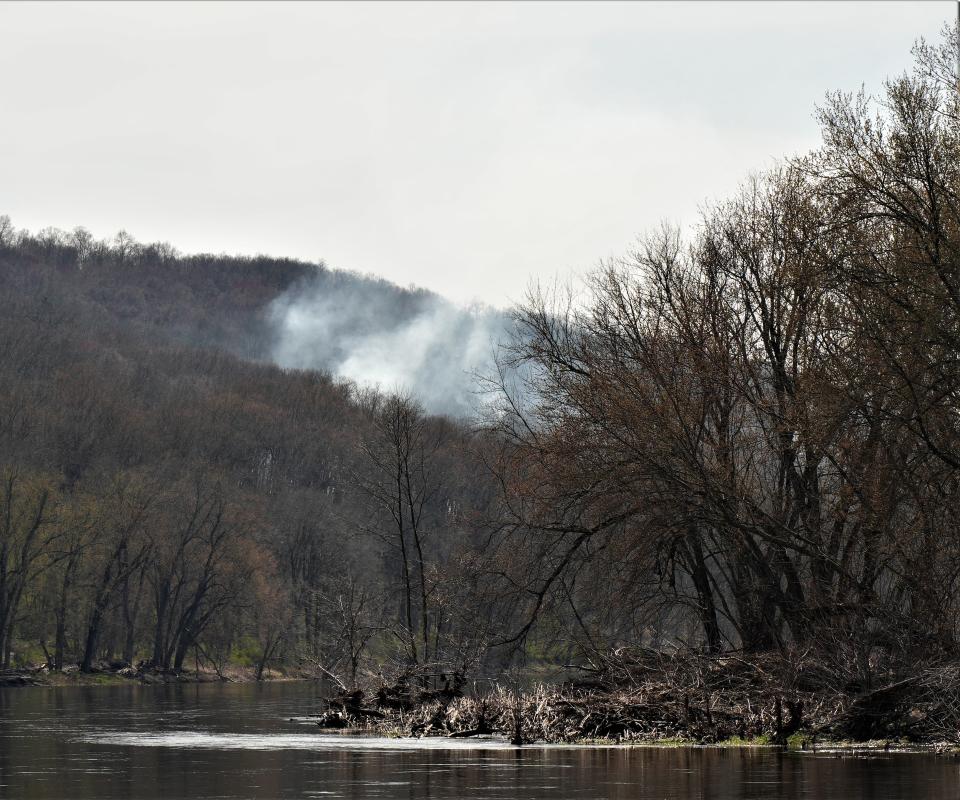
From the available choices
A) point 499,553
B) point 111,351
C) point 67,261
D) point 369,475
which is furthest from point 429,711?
point 67,261

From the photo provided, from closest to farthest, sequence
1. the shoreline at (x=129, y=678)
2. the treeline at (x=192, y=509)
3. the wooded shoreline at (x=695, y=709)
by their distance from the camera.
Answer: the wooded shoreline at (x=695, y=709), the shoreline at (x=129, y=678), the treeline at (x=192, y=509)

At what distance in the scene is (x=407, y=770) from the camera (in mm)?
23734

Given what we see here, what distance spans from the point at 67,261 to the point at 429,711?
170738 mm

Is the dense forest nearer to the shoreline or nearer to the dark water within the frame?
the dark water

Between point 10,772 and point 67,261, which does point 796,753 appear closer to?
point 10,772

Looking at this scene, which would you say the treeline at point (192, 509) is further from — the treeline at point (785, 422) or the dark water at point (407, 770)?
the dark water at point (407, 770)

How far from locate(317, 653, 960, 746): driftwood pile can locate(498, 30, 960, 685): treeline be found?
697mm

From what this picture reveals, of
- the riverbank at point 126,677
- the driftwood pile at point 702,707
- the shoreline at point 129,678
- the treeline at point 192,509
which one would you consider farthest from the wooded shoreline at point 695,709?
the riverbank at point 126,677

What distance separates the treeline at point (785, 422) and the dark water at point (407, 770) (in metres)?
5.08

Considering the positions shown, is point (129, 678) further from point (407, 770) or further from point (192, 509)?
point (407, 770)

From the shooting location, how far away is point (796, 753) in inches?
1006

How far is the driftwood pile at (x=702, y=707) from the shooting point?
2673 centimetres

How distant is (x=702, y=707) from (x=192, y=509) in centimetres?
6902

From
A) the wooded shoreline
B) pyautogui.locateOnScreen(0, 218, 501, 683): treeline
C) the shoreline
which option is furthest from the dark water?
the shoreline
